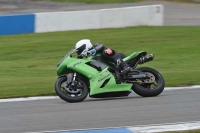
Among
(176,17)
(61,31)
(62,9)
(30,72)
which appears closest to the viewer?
(30,72)

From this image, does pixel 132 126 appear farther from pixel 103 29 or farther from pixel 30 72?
pixel 103 29

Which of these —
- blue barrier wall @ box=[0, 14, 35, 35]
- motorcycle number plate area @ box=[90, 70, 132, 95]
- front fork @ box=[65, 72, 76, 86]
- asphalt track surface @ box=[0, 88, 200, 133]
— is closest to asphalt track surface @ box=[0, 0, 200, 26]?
blue barrier wall @ box=[0, 14, 35, 35]

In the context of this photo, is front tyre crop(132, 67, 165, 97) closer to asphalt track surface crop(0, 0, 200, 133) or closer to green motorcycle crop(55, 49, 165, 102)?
green motorcycle crop(55, 49, 165, 102)

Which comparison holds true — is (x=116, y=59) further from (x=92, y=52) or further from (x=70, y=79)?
(x=70, y=79)

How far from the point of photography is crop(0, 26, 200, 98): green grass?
1234 centimetres

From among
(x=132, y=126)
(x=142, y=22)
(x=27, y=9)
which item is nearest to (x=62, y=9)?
(x=27, y=9)

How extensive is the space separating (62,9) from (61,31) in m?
11.0

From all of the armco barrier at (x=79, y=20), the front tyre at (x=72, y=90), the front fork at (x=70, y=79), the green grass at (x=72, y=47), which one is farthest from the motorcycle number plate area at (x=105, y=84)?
the armco barrier at (x=79, y=20)

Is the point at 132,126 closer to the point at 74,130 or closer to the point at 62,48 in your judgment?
the point at 74,130

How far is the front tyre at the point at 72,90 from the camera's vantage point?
9609 millimetres

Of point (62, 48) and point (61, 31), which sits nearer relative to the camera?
point (62, 48)

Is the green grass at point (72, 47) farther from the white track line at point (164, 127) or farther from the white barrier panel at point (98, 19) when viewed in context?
the white track line at point (164, 127)

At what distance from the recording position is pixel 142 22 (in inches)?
906

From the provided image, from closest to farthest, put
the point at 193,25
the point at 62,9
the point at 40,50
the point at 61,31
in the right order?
the point at 40,50, the point at 61,31, the point at 193,25, the point at 62,9
